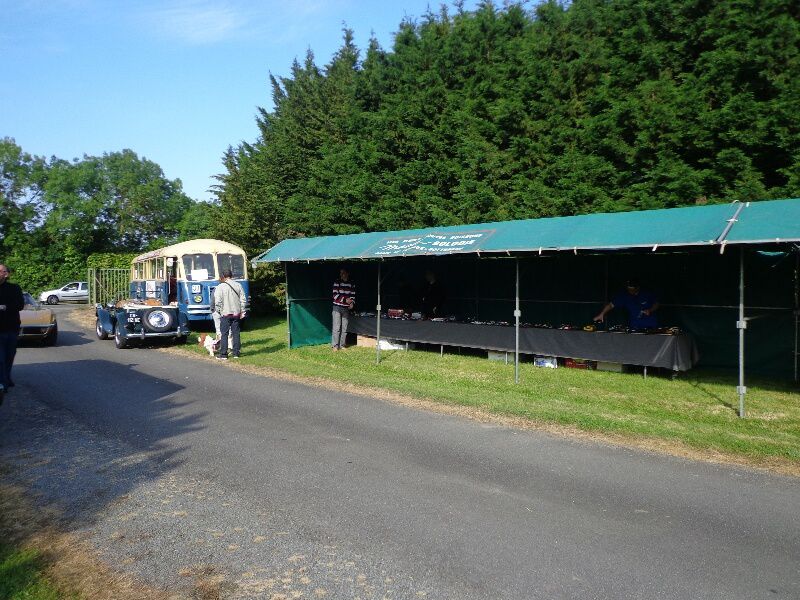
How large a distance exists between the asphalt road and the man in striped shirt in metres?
6.69

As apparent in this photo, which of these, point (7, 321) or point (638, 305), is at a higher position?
point (7, 321)

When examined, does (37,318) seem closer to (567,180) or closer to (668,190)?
(567,180)

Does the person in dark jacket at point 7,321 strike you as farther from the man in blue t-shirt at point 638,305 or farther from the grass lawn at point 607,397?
the man in blue t-shirt at point 638,305

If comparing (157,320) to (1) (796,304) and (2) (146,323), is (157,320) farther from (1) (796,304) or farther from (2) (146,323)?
(1) (796,304)

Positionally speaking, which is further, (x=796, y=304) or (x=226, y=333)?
(x=226, y=333)

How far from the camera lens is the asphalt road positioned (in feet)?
13.1

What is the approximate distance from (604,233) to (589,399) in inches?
103

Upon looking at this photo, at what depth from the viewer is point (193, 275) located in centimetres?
1991

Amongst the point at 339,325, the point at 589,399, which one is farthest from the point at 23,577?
the point at 339,325

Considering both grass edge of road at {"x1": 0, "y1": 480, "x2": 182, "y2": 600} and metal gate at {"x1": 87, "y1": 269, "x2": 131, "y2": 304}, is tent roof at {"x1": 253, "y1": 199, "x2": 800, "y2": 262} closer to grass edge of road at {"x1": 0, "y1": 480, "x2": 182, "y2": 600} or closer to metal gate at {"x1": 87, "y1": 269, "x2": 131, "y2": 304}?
grass edge of road at {"x1": 0, "y1": 480, "x2": 182, "y2": 600}

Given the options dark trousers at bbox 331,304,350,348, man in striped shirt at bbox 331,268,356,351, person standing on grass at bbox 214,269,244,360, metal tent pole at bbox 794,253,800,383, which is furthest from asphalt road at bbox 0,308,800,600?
dark trousers at bbox 331,304,350,348

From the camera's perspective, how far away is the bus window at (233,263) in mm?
20562

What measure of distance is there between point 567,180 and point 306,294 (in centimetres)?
734

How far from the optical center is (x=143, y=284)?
20.7m
